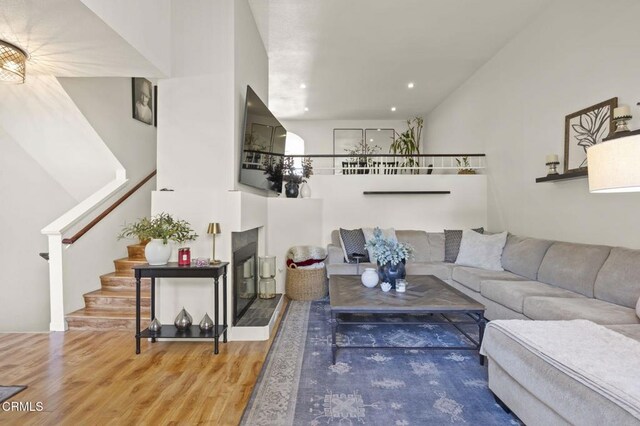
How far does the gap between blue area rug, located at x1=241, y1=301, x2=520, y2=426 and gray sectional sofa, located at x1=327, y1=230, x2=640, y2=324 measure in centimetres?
56

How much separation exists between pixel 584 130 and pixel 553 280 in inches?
62.0

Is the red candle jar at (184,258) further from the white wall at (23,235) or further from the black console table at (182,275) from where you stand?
the white wall at (23,235)

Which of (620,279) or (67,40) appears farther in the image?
(620,279)

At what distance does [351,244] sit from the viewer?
4.98 metres

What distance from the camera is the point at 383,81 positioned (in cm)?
625

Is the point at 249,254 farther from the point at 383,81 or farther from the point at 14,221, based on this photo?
the point at 383,81

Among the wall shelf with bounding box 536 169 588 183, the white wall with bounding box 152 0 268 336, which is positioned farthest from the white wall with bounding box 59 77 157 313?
the wall shelf with bounding box 536 169 588 183

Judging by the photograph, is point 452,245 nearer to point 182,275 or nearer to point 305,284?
point 305,284

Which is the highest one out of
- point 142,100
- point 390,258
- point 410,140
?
point 142,100

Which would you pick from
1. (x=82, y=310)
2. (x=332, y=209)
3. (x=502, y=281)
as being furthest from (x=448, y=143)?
(x=82, y=310)

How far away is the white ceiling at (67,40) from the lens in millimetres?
2195

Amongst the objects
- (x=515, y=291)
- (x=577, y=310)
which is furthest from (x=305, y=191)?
(x=577, y=310)

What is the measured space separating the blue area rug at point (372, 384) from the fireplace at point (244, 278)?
0.56m

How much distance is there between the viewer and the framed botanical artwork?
3.19 m
